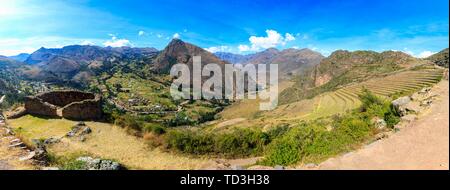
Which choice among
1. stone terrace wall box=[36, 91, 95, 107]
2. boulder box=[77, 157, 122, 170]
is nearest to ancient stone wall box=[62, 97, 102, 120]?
stone terrace wall box=[36, 91, 95, 107]

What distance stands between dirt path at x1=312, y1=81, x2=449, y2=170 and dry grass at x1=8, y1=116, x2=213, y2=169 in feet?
18.2

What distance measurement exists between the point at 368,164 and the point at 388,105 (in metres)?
12.0

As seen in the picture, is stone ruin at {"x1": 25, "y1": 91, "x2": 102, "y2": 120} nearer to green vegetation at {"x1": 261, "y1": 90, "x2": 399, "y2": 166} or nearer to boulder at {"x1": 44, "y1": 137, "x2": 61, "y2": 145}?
boulder at {"x1": 44, "y1": 137, "x2": 61, "y2": 145}

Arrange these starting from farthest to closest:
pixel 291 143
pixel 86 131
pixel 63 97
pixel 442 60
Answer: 1. pixel 442 60
2. pixel 63 97
3. pixel 86 131
4. pixel 291 143

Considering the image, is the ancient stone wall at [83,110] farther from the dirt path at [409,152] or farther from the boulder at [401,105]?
the boulder at [401,105]

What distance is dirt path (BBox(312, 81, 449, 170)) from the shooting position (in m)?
10.1

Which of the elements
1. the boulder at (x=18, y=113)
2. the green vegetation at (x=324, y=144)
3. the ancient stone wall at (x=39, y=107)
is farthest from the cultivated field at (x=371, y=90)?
the boulder at (x=18, y=113)

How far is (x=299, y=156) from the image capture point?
47.6 ft

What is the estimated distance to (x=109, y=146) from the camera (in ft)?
56.9

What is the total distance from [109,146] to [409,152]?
45.9 feet

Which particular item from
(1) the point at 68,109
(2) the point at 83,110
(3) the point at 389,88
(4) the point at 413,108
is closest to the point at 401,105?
(4) the point at 413,108

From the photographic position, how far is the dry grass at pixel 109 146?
1491 cm

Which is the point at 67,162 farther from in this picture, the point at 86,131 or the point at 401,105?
the point at 401,105
